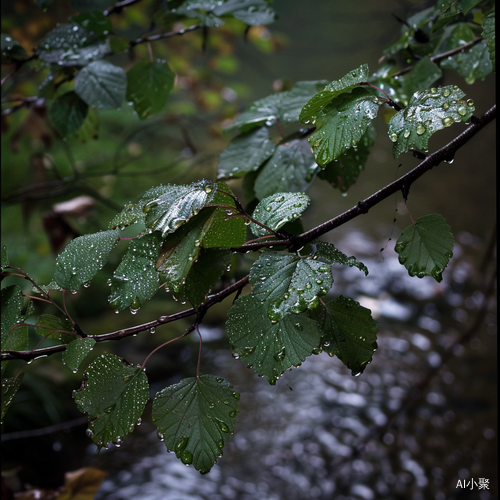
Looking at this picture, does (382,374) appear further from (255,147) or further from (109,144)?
(109,144)

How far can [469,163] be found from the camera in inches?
162

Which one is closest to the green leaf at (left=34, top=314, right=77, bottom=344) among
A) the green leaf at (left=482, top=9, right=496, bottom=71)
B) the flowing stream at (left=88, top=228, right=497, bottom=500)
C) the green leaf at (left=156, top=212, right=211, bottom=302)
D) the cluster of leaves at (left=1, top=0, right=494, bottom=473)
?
the cluster of leaves at (left=1, top=0, right=494, bottom=473)

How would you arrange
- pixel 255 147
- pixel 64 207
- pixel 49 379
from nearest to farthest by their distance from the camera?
pixel 255 147, pixel 64 207, pixel 49 379

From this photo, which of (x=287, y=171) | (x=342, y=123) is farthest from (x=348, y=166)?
(x=342, y=123)

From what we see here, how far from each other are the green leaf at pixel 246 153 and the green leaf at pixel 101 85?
170 mm

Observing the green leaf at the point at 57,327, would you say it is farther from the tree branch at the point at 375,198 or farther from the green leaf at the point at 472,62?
the green leaf at the point at 472,62

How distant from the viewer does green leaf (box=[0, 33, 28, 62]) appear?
60cm

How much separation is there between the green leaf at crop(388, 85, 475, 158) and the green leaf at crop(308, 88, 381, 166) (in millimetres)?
25

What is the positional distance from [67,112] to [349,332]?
0.52m

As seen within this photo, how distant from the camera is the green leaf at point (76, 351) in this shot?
1.07 feet

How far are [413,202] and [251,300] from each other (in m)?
3.46

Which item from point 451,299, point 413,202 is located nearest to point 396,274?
point 451,299

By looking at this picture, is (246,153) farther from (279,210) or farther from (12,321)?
(12,321)

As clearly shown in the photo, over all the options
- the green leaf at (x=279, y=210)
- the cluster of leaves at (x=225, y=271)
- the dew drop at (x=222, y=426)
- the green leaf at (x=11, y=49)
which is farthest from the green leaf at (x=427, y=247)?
the green leaf at (x=11, y=49)
